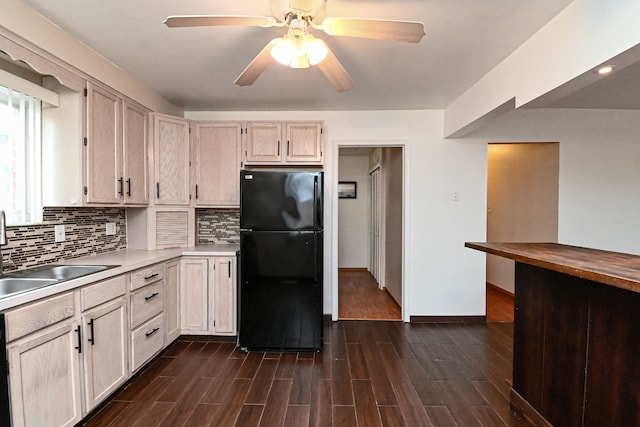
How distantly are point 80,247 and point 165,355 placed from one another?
112cm

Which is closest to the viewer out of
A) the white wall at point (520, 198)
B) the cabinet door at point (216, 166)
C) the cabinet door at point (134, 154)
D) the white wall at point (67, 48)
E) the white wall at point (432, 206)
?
the white wall at point (67, 48)

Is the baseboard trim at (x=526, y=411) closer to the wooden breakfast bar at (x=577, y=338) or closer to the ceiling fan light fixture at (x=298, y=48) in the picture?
the wooden breakfast bar at (x=577, y=338)

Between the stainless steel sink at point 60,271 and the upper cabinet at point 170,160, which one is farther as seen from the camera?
the upper cabinet at point 170,160

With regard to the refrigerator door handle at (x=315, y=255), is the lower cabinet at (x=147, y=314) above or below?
below

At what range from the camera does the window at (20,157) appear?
1.96 metres

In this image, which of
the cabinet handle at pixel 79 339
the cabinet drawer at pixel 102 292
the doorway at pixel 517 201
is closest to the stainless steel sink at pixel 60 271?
the cabinet drawer at pixel 102 292

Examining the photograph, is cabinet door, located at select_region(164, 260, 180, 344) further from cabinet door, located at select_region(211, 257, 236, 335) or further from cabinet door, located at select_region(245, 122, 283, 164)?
cabinet door, located at select_region(245, 122, 283, 164)

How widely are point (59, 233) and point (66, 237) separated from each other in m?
0.07

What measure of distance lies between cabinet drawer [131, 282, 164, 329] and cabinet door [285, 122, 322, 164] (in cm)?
169

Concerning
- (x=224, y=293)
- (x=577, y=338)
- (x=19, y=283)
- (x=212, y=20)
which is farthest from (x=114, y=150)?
(x=577, y=338)

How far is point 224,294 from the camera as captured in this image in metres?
2.93

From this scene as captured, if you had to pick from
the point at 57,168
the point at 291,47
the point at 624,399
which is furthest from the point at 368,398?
the point at 57,168

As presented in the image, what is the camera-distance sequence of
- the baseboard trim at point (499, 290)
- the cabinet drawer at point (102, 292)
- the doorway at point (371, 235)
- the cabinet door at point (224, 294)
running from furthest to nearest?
the baseboard trim at point (499, 290) → the doorway at point (371, 235) → the cabinet door at point (224, 294) → the cabinet drawer at point (102, 292)

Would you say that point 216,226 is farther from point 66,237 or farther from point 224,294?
point 66,237
